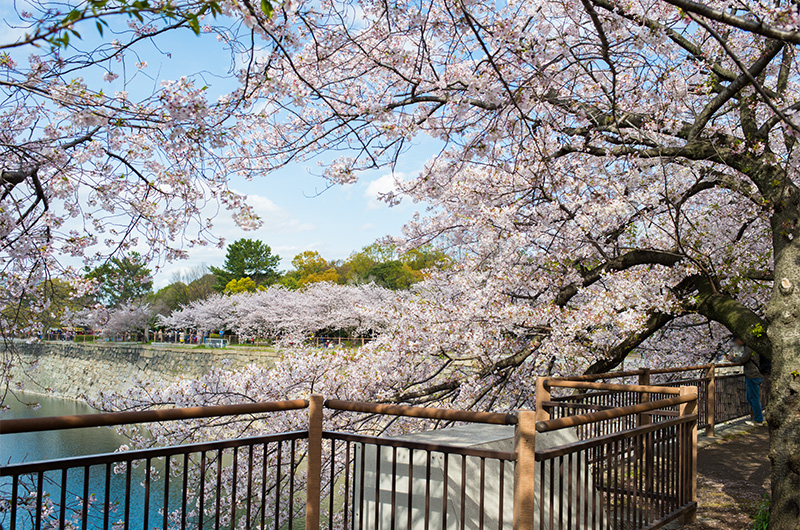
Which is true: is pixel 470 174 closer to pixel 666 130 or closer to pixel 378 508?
pixel 666 130

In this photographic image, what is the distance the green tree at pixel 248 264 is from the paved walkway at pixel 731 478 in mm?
49474

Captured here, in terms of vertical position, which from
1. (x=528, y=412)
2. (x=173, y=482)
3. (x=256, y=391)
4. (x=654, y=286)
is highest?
(x=654, y=286)

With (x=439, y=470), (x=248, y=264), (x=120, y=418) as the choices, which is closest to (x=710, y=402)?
(x=439, y=470)

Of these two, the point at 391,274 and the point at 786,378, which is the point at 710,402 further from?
the point at 391,274

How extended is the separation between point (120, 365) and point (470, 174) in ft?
105

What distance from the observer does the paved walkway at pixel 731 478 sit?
521cm

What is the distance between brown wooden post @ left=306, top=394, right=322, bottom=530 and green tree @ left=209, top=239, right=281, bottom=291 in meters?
53.1

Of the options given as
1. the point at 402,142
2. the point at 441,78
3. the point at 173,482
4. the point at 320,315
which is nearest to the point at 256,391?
the point at 402,142

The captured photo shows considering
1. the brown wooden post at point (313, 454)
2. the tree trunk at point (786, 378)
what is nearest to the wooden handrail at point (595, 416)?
the tree trunk at point (786, 378)

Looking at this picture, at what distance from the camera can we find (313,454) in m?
3.31

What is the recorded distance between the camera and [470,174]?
339 inches

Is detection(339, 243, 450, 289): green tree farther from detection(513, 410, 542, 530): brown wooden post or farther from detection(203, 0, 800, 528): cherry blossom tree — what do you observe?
detection(513, 410, 542, 530): brown wooden post

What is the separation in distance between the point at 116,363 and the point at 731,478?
35075mm

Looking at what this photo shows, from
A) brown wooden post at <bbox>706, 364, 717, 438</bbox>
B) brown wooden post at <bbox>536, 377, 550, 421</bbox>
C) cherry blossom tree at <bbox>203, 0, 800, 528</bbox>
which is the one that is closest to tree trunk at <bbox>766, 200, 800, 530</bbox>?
cherry blossom tree at <bbox>203, 0, 800, 528</bbox>
